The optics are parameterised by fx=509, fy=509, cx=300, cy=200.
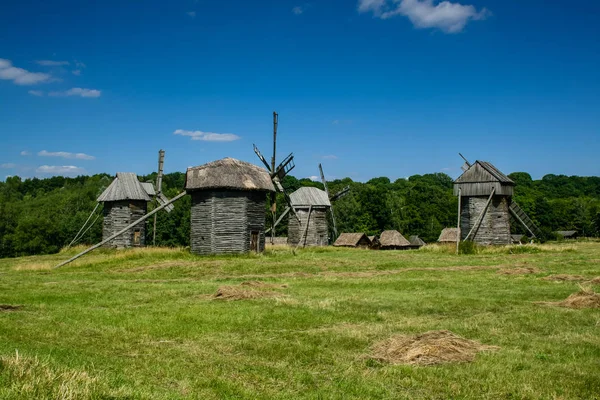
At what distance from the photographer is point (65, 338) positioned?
11.7 meters

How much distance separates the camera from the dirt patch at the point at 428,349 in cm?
981

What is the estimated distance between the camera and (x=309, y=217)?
6069 centimetres

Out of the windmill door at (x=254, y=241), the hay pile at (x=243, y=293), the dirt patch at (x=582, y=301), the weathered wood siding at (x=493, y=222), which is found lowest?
the hay pile at (x=243, y=293)

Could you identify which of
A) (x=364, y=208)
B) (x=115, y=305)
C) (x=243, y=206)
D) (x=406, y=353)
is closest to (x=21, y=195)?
(x=364, y=208)

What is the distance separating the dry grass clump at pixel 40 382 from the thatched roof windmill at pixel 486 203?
4353 centimetres

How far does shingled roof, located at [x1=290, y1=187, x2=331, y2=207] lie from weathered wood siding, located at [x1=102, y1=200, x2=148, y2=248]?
59.9ft

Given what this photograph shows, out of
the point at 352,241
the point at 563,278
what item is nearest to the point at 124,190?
the point at 352,241

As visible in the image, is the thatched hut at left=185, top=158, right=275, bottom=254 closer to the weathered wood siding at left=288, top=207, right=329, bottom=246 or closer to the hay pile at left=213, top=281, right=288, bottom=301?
the hay pile at left=213, top=281, right=288, bottom=301

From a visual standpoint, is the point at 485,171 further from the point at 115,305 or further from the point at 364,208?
the point at 364,208

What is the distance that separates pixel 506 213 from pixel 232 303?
37443 mm

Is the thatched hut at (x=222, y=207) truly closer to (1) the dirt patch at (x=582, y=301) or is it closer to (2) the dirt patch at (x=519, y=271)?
(2) the dirt patch at (x=519, y=271)

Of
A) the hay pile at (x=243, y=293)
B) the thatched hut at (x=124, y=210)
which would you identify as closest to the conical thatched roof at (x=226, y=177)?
the thatched hut at (x=124, y=210)

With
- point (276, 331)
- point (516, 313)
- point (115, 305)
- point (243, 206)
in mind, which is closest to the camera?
point (276, 331)

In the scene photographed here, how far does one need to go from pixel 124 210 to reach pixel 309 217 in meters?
21.1
